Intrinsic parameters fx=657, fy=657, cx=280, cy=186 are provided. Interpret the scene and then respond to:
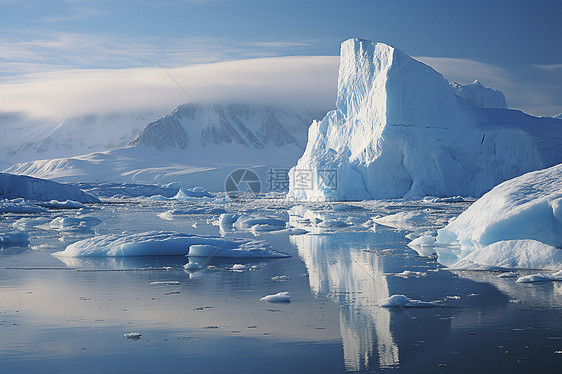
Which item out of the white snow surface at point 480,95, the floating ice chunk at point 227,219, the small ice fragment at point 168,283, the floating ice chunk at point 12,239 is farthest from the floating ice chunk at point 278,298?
the white snow surface at point 480,95

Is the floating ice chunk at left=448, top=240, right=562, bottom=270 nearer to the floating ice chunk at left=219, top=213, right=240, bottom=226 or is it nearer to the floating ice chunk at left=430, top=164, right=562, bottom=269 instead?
the floating ice chunk at left=430, top=164, right=562, bottom=269

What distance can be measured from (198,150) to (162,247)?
135585mm

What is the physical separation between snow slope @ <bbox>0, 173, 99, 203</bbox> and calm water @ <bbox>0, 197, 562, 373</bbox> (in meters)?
29.8

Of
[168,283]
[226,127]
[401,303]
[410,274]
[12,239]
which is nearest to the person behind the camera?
[401,303]

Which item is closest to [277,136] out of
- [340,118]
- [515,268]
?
[340,118]

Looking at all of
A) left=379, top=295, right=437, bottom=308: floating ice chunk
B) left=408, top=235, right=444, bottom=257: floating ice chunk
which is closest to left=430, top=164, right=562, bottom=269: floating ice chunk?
left=408, top=235, right=444, bottom=257: floating ice chunk

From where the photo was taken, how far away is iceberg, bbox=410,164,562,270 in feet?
29.7

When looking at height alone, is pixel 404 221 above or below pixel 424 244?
above

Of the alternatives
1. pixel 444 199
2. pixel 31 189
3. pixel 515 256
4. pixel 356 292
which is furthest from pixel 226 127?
pixel 356 292

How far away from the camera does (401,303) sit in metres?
6.78

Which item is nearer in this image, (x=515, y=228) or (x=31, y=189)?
(x=515, y=228)

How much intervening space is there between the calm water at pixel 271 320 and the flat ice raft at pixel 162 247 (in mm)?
789

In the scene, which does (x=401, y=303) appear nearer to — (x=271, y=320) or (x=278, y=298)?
(x=278, y=298)

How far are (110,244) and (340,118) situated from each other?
2675 cm
